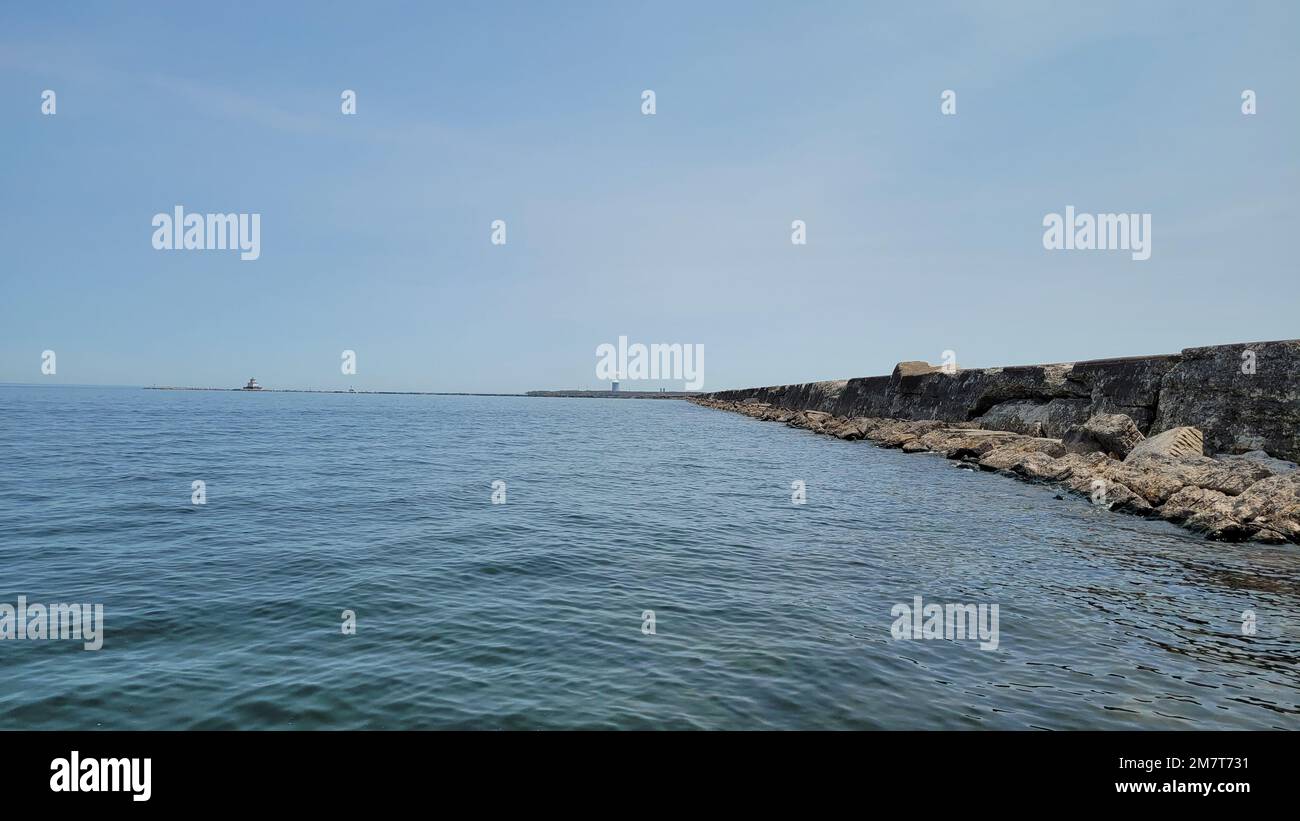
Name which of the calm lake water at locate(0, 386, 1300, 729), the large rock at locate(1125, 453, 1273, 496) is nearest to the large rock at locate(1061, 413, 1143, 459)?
the large rock at locate(1125, 453, 1273, 496)

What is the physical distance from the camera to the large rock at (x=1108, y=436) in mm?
19500

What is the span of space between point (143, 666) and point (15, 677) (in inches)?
39.0

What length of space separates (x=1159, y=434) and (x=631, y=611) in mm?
17843

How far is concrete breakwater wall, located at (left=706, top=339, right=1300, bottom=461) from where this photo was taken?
15.8 meters

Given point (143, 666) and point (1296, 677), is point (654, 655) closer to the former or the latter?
point (143, 666)

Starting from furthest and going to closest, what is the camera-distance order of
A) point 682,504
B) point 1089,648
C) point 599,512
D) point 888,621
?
point 682,504 < point 599,512 < point 888,621 < point 1089,648

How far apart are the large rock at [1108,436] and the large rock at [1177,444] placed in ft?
6.34

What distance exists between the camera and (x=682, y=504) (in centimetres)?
1648

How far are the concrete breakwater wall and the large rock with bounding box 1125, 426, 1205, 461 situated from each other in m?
0.64

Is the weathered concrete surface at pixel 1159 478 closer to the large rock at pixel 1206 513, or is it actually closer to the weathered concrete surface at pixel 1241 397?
the large rock at pixel 1206 513
